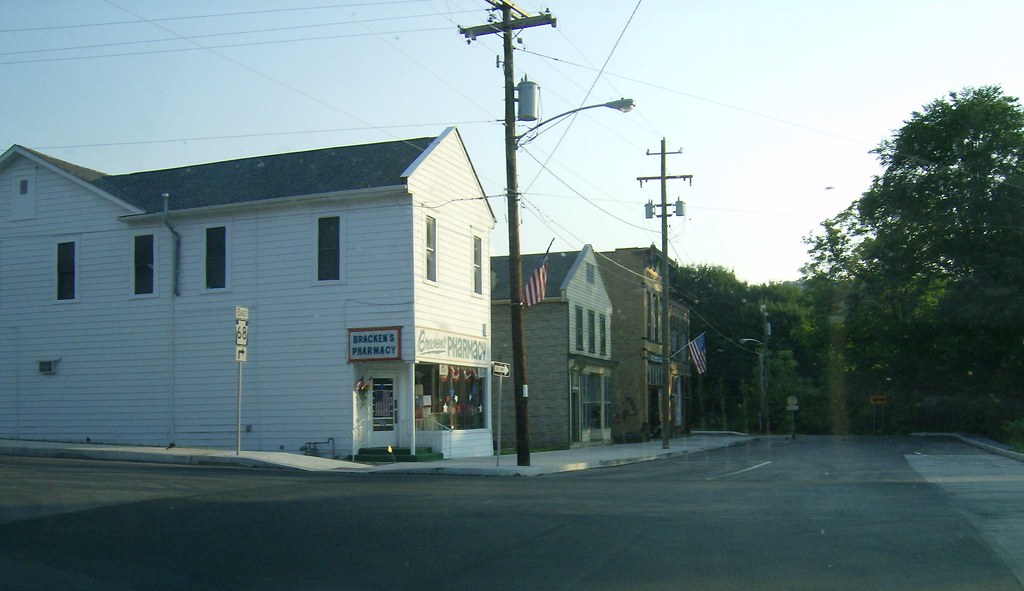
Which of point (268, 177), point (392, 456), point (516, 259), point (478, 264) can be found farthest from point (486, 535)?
point (478, 264)

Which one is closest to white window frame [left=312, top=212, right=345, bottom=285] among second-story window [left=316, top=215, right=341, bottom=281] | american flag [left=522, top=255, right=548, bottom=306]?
second-story window [left=316, top=215, right=341, bottom=281]

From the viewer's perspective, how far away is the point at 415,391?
86.0ft

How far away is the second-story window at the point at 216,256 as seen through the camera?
1061 inches

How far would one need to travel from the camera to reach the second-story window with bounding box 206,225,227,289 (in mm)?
26953

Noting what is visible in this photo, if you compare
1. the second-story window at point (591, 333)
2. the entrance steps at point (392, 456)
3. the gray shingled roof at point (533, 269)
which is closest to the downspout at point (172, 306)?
the entrance steps at point (392, 456)

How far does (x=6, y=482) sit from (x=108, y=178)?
18921 millimetres

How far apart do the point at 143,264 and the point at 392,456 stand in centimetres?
946

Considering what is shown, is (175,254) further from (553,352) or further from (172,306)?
(553,352)

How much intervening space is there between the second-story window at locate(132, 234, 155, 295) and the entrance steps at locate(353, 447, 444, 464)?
8.13 meters

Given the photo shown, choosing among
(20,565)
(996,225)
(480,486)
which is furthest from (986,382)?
(20,565)

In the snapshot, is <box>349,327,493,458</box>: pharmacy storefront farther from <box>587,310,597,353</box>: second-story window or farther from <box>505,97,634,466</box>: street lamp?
<box>587,310,597,353</box>: second-story window

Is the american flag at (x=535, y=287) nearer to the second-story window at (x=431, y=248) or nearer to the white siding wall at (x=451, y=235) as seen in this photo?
the white siding wall at (x=451, y=235)

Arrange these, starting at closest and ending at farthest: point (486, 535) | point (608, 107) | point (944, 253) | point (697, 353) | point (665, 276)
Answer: point (486, 535)
point (608, 107)
point (665, 276)
point (944, 253)
point (697, 353)

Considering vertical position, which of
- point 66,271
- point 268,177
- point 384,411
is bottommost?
point 384,411
